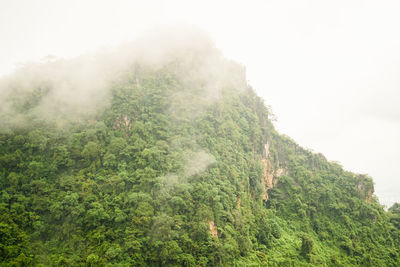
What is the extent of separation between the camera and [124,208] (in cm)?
2453

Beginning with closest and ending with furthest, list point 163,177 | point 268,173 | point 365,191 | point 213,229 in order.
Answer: point 213,229 < point 163,177 < point 365,191 < point 268,173

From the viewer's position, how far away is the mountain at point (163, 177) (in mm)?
22406

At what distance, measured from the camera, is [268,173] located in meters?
43.6

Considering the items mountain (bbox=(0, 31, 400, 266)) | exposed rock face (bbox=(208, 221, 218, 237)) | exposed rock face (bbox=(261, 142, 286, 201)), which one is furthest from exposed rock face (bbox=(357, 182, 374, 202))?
exposed rock face (bbox=(208, 221, 218, 237))

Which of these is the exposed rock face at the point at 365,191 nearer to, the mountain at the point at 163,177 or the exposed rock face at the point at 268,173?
the mountain at the point at 163,177

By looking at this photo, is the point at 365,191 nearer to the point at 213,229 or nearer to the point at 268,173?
the point at 268,173

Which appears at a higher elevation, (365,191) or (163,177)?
(365,191)

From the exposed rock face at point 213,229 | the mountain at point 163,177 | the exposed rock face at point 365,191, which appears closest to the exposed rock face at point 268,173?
the mountain at point 163,177

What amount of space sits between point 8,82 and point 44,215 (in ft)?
81.5

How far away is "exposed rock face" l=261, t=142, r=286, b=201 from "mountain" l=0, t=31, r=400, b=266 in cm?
20

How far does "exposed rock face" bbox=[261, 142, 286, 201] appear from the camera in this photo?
138ft

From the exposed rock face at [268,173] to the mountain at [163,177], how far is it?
0.20 metres

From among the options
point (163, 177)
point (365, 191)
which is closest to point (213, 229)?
point (163, 177)

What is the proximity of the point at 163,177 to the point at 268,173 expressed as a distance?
24.7 metres
